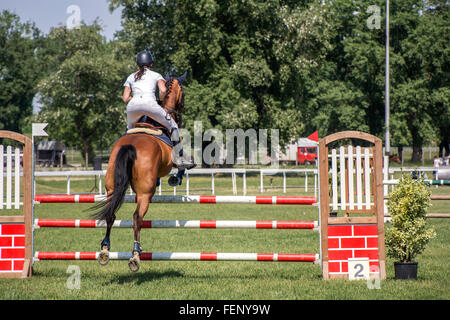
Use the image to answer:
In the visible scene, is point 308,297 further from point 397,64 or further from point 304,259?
point 397,64

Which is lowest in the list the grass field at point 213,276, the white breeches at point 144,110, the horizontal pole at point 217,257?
the grass field at point 213,276

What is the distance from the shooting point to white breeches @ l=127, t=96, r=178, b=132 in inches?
283

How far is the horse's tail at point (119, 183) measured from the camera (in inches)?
248

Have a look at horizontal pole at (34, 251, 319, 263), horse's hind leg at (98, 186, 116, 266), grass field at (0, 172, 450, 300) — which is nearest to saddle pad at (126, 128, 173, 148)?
horse's hind leg at (98, 186, 116, 266)

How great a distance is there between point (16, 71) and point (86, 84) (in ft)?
103

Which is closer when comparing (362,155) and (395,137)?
(362,155)

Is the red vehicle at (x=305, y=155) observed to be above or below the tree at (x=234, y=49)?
below

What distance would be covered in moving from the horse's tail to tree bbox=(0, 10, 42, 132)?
6664 centimetres

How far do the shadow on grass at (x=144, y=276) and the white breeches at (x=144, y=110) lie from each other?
78.9 inches

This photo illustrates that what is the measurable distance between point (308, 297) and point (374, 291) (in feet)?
2.79

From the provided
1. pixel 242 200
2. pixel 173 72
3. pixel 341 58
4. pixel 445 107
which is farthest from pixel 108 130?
pixel 242 200

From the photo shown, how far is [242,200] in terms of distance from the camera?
7.22 metres

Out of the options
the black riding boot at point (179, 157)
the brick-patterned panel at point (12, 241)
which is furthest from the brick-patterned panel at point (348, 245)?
the brick-patterned panel at point (12, 241)

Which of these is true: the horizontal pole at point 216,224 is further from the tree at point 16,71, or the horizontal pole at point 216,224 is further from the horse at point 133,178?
the tree at point 16,71
